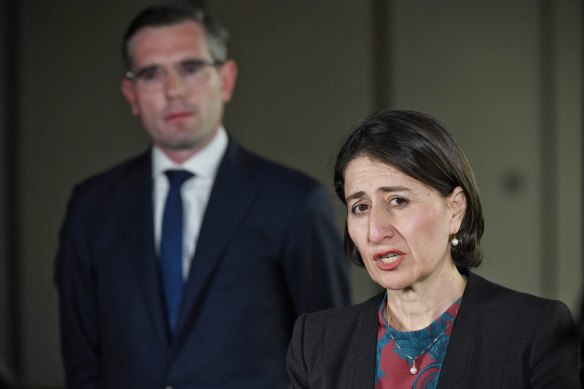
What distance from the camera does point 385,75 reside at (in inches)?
Answer: 209

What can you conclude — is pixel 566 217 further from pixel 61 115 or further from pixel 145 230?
pixel 145 230

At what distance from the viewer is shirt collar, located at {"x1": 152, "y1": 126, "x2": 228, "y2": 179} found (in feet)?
8.66

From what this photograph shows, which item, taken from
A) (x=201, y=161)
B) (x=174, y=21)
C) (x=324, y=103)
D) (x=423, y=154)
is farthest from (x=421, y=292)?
(x=324, y=103)

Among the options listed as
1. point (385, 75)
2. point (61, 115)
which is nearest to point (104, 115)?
point (61, 115)

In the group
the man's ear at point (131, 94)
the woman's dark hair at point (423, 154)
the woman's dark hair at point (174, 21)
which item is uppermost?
the woman's dark hair at point (174, 21)

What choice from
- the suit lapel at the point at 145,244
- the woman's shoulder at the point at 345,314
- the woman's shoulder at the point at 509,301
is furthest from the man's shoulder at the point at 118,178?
the woman's shoulder at the point at 509,301

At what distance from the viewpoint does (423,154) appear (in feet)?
5.72

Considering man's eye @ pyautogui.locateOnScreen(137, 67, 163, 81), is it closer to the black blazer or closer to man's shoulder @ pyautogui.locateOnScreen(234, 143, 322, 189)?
man's shoulder @ pyautogui.locateOnScreen(234, 143, 322, 189)

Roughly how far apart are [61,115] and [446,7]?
223cm

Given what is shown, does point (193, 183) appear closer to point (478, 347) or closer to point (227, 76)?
point (227, 76)

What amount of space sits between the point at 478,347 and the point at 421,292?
17 centimetres

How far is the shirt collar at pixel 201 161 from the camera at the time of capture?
2.64m

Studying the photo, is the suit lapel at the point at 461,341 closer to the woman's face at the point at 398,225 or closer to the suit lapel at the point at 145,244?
the woman's face at the point at 398,225

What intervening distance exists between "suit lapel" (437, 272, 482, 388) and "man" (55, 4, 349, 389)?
2.79 ft
